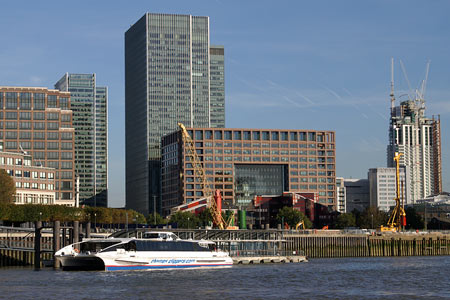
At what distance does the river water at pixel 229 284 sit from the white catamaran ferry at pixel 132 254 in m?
1.50

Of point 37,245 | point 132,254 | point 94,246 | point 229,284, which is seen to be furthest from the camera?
point 37,245

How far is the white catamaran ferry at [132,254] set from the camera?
111 metres

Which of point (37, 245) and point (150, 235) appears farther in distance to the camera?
point (37, 245)

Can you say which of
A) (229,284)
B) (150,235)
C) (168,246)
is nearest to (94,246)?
(150,235)

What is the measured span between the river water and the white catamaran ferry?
150 cm

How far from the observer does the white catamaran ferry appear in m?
111

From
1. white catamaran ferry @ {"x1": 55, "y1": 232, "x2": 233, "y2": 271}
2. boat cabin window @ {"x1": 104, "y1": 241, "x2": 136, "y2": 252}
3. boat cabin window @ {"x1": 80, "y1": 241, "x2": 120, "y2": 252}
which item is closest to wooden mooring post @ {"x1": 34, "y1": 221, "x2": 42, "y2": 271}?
white catamaran ferry @ {"x1": 55, "y1": 232, "x2": 233, "y2": 271}

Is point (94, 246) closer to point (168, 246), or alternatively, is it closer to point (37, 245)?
point (168, 246)

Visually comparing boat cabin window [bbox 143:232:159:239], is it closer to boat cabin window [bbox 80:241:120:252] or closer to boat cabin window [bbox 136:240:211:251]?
boat cabin window [bbox 136:240:211:251]

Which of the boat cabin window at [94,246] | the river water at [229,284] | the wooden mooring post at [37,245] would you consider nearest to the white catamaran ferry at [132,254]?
the boat cabin window at [94,246]

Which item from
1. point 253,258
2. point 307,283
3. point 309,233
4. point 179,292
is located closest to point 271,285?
point 307,283

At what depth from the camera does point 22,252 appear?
13438cm

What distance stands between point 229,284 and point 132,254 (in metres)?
21.6

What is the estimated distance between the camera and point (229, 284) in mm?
94250
